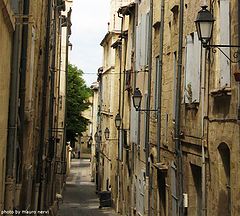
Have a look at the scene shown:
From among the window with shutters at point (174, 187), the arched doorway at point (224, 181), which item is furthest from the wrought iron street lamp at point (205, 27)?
the window with shutters at point (174, 187)

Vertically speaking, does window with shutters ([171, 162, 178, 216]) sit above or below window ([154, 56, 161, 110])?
below

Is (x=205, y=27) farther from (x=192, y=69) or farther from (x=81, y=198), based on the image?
(x=81, y=198)

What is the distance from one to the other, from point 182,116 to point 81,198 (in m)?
25.9

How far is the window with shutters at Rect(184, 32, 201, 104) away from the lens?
40.9 ft

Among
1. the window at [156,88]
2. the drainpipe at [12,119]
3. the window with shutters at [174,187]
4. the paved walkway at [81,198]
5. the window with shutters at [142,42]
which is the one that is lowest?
the paved walkway at [81,198]

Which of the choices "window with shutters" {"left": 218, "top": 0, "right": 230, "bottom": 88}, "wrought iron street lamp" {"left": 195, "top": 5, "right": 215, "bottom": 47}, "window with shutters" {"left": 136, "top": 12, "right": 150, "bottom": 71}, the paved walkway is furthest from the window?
the paved walkway

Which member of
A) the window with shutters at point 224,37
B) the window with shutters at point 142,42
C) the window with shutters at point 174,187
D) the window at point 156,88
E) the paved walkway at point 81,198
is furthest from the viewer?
the paved walkway at point 81,198

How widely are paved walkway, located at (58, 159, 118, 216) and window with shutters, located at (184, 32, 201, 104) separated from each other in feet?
52.1

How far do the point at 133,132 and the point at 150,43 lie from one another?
5.31 meters

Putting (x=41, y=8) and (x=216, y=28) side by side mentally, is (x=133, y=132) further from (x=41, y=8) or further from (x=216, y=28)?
(x=216, y=28)

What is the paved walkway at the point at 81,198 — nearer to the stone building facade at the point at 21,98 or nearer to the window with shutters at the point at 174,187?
the stone building facade at the point at 21,98

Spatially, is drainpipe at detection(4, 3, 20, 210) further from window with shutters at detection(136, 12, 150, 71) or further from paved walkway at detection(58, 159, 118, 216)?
paved walkway at detection(58, 159, 118, 216)

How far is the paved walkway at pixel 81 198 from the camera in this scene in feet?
95.7

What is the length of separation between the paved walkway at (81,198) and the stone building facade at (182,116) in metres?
4.80
